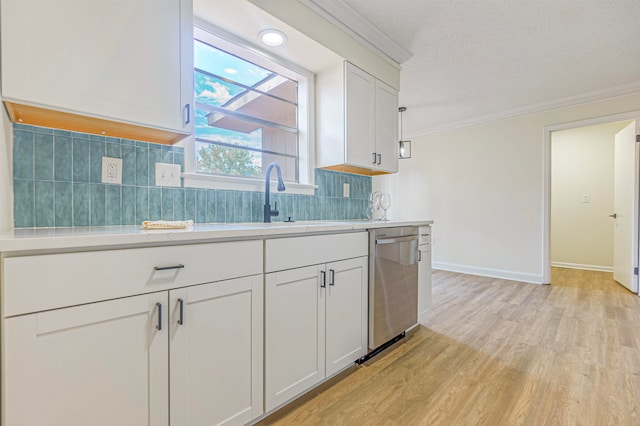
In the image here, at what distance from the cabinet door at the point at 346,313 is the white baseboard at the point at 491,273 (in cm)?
348

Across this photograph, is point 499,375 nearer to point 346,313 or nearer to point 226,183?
point 346,313

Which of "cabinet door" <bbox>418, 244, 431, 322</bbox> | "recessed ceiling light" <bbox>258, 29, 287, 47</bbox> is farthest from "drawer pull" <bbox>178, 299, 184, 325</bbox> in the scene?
"cabinet door" <bbox>418, 244, 431, 322</bbox>

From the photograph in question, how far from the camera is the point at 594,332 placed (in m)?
2.51

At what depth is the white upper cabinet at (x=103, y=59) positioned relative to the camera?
1045 mm

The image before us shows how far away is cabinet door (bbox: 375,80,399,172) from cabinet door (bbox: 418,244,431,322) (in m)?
0.82

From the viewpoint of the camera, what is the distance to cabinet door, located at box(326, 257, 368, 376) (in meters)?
1.70

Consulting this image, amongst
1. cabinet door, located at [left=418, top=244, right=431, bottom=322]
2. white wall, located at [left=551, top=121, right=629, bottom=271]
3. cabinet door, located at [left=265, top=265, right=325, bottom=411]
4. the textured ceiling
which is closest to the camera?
cabinet door, located at [left=265, top=265, right=325, bottom=411]

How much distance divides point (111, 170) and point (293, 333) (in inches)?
45.5

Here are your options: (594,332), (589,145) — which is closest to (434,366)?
(594,332)

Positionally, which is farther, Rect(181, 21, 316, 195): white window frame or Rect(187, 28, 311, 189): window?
Rect(187, 28, 311, 189): window

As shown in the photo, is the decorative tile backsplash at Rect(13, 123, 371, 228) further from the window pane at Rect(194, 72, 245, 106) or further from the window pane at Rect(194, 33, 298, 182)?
the window pane at Rect(194, 72, 245, 106)

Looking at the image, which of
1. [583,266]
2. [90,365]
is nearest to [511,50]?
[90,365]

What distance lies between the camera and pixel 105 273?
0.94 metres

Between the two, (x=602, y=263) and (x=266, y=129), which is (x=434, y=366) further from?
(x=602, y=263)
